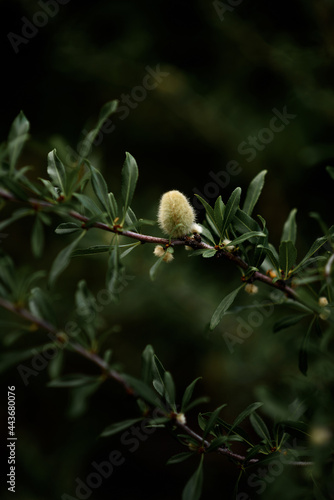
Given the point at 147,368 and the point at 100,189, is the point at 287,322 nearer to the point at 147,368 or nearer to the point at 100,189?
the point at 147,368

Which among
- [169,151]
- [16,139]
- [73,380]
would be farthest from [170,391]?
[169,151]

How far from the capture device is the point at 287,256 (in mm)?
590

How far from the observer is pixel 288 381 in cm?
75

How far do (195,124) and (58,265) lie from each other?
131 cm

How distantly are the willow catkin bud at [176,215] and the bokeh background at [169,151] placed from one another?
0.59m

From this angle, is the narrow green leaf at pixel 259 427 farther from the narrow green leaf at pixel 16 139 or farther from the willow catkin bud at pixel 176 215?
the narrow green leaf at pixel 16 139

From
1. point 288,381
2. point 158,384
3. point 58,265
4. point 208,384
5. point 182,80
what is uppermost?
point 182,80

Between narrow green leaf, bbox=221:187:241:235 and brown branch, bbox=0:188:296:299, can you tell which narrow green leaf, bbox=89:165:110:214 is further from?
narrow green leaf, bbox=221:187:241:235

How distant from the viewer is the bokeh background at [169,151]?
54.6 inches

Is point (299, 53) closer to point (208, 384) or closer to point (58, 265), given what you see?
point (58, 265)

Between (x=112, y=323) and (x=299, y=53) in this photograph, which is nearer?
(x=299, y=53)

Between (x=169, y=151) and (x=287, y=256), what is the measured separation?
62.5 inches

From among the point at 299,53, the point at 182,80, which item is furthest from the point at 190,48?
the point at 299,53

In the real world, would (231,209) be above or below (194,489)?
above
